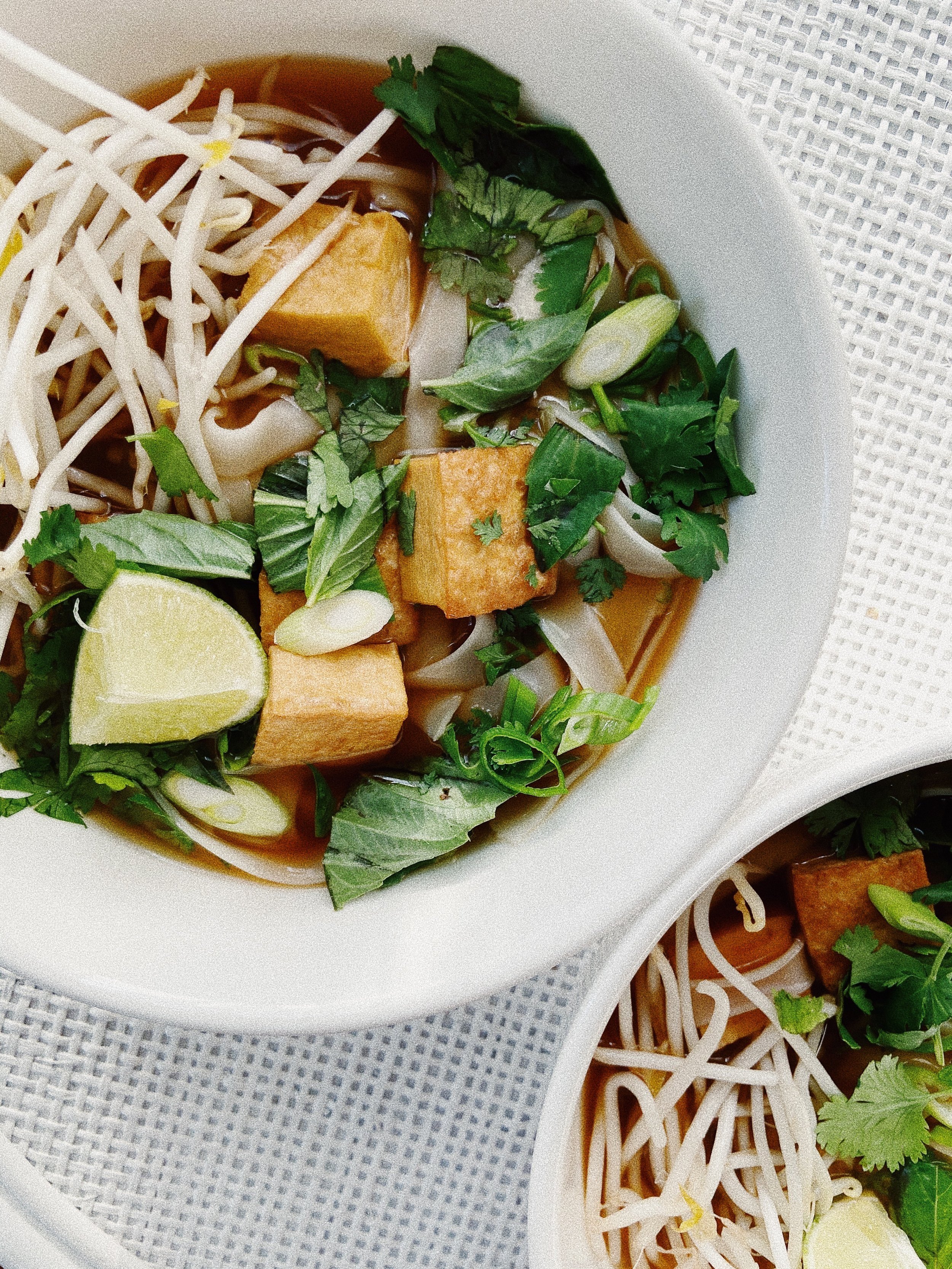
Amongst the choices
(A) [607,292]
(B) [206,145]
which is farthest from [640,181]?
(B) [206,145]

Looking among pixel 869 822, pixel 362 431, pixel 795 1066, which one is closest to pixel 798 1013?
pixel 795 1066

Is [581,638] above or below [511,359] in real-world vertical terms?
below

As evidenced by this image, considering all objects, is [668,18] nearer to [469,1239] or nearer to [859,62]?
[859,62]

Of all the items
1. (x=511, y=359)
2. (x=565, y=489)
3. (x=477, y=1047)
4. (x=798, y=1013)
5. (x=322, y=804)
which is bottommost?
(x=477, y=1047)

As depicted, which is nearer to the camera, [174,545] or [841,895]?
[174,545]

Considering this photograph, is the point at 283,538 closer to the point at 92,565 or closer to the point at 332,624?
the point at 332,624

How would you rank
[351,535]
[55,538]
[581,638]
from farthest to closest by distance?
[581,638] < [351,535] < [55,538]

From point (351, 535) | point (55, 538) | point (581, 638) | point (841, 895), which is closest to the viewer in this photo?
point (55, 538)
